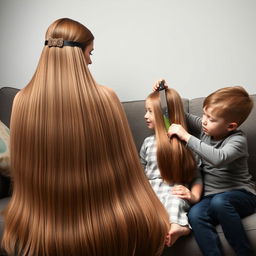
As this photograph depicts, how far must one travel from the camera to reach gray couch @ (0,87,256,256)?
1103 millimetres

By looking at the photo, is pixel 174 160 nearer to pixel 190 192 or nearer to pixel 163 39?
pixel 190 192

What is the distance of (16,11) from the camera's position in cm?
208

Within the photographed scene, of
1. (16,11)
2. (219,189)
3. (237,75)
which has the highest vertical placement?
(16,11)

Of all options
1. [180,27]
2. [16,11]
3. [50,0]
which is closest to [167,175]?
[180,27]

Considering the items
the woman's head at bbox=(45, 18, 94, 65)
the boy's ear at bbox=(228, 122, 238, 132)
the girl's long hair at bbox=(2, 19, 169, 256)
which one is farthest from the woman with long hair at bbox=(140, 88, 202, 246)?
the woman's head at bbox=(45, 18, 94, 65)

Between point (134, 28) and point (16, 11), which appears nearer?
point (134, 28)

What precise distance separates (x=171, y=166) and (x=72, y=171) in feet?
2.01

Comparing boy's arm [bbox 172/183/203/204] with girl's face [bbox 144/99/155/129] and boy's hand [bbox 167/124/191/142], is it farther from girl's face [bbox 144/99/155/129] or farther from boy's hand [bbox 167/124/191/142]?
girl's face [bbox 144/99/155/129]

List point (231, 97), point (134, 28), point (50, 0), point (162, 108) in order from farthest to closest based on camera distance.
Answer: point (50, 0) → point (134, 28) → point (162, 108) → point (231, 97)

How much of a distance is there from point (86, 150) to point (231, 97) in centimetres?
73

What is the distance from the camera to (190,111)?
1.61 meters

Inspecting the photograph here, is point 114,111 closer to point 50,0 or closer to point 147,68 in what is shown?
point 147,68

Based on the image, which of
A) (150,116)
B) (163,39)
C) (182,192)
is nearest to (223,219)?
(182,192)

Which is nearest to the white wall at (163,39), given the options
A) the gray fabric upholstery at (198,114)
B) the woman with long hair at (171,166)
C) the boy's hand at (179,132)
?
the gray fabric upholstery at (198,114)
